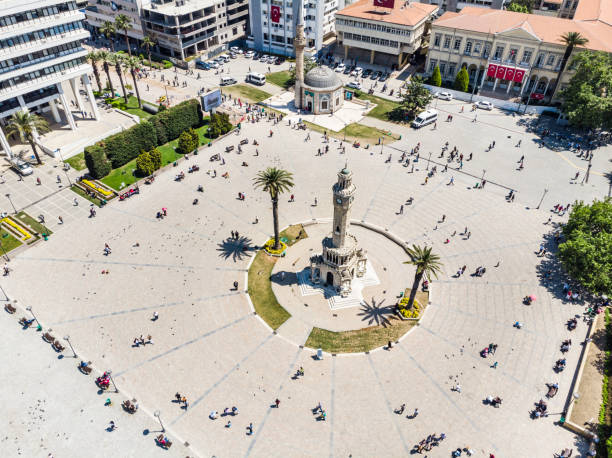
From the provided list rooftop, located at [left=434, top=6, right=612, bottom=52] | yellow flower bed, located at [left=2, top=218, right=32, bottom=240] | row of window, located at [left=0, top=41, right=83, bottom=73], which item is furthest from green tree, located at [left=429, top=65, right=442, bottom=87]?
yellow flower bed, located at [left=2, top=218, right=32, bottom=240]

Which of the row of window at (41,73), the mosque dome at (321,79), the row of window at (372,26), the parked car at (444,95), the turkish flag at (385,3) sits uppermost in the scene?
the turkish flag at (385,3)

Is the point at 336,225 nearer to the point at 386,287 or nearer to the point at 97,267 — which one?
the point at 386,287

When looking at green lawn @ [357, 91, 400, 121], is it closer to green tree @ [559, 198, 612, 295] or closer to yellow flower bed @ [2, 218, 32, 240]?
green tree @ [559, 198, 612, 295]

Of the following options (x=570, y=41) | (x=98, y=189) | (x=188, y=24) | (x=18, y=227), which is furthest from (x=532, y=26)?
(x=18, y=227)

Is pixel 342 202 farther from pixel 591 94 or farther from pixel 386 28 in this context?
pixel 386 28

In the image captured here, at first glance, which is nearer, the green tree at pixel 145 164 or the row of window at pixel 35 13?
the row of window at pixel 35 13

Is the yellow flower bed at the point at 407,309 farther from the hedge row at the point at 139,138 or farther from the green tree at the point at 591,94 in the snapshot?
the green tree at the point at 591,94

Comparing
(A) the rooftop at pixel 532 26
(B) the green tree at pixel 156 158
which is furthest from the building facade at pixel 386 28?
(B) the green tree at pixel 156 158
